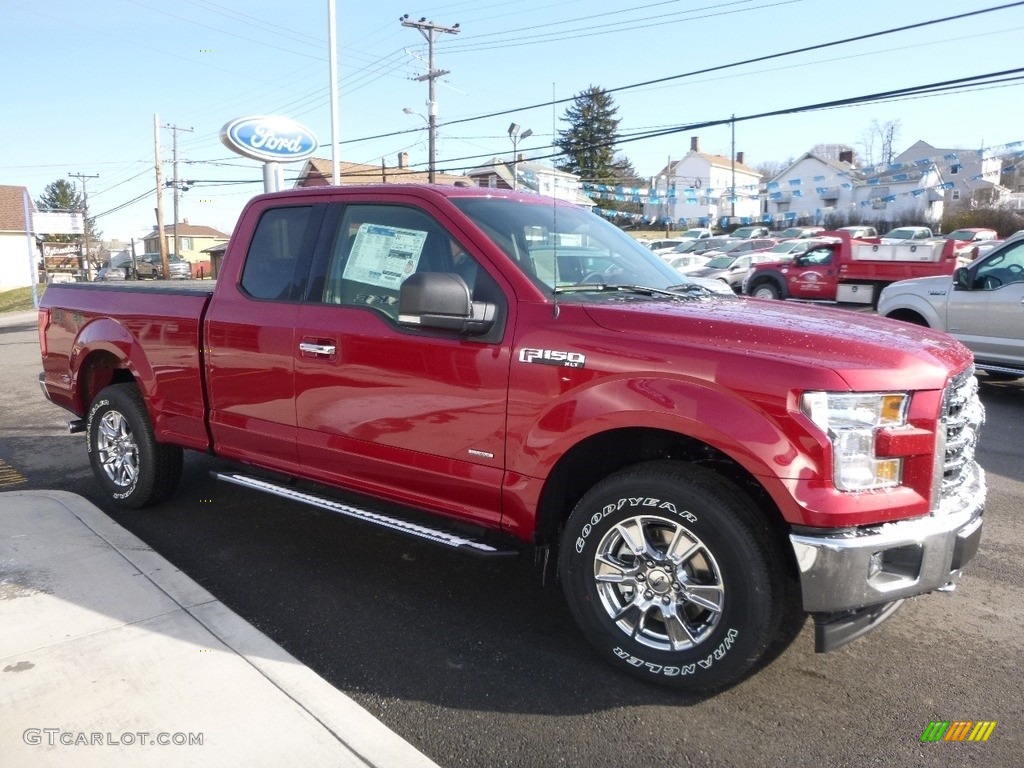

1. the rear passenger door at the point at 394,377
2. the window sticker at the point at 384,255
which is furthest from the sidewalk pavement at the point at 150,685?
the window sticker at the point at 384,255

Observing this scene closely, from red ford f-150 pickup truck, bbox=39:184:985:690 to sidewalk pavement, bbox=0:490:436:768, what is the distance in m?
0.79

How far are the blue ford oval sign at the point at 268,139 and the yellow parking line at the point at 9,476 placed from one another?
796 centimetres

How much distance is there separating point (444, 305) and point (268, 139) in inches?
463

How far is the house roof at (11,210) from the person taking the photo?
192 feet

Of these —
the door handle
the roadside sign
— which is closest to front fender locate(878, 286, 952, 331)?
the door handle

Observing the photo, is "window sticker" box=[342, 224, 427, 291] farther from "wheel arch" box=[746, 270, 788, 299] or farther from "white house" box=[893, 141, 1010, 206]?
"white house" box=[893, 141, 1010, 206]

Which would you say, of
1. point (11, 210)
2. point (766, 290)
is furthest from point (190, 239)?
point (766, 290)

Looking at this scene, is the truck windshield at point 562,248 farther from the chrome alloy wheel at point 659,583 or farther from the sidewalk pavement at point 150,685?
the sidewalk pavement at point 150,685

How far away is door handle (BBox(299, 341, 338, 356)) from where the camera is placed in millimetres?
4004

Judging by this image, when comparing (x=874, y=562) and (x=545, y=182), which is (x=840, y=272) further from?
(x=874, y=562)

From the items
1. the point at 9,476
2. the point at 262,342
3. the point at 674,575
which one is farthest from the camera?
the point at 9,476

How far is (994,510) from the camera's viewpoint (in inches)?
211

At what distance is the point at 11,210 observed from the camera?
60.1 m

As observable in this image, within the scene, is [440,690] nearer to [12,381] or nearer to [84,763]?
[84,763]
